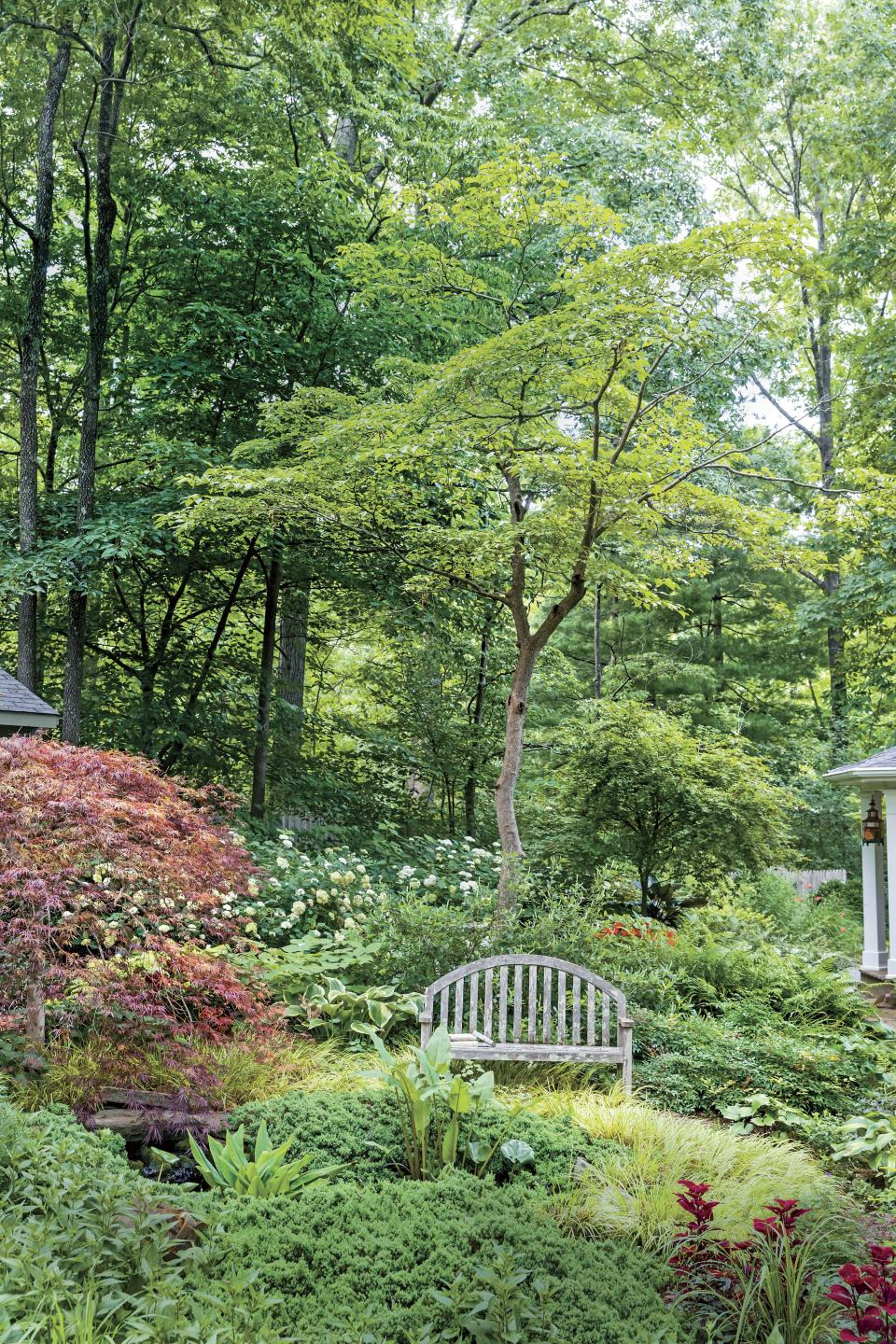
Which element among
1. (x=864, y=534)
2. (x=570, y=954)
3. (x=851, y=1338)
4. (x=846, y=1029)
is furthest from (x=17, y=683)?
(x=864, y=534)

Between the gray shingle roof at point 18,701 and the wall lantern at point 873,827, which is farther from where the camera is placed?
the wall lantern at point 873,827

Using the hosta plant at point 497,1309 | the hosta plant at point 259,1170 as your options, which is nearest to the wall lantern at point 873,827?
the hosta plant at point 259,1170

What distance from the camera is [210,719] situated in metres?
10.1

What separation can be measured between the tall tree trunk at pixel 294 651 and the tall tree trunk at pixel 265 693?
656 millimetres

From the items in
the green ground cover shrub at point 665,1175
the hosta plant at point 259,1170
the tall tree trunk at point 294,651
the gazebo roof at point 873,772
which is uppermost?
the tall tree trunk at point 294,651

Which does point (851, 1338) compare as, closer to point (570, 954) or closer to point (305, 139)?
point (570, 954)

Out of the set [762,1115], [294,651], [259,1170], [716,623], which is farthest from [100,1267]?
[716,623]

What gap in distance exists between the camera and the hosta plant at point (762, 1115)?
4980 millimetres

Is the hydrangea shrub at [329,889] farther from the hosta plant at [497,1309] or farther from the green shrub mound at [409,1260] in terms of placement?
the hosta plant at [497,1309]

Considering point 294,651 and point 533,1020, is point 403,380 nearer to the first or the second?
point 294,651

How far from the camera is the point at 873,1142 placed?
4.49m

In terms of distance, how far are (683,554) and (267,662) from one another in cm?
439

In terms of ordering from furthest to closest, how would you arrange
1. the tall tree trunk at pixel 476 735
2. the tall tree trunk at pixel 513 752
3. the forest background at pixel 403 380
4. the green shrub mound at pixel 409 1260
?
the tall tree trunk at pixel 476 735
the tall tree trunk at pixel 513 752
the forest background at pixel 403 380
the green shrub mound at pixel 409 1260

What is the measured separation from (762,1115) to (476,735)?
6.80m
